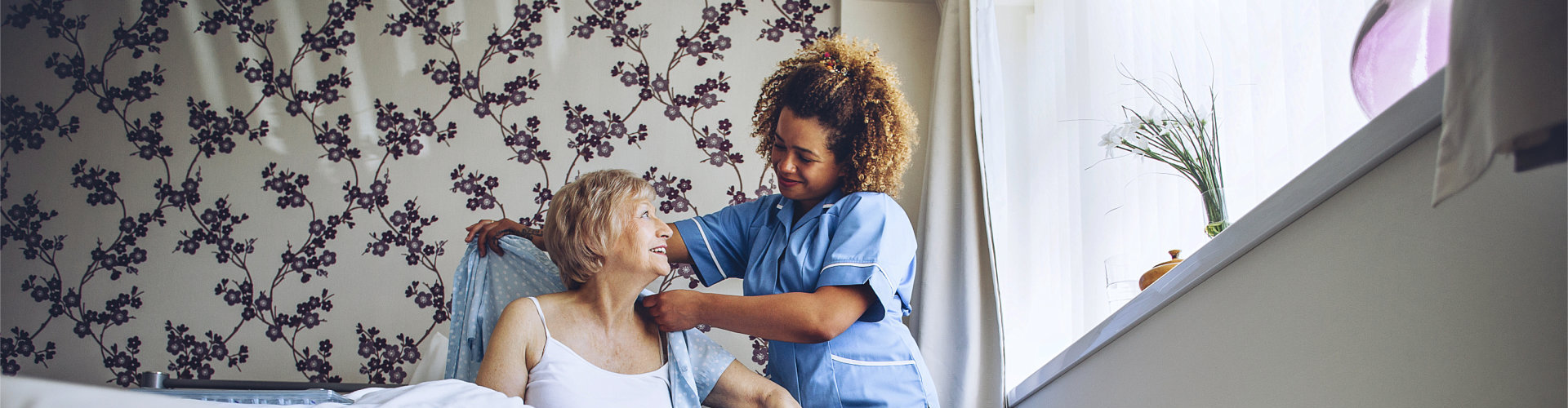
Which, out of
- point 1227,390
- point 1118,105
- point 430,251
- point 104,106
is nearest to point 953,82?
point 1118,105

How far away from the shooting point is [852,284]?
5.70 feet

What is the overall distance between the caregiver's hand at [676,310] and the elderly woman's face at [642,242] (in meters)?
0.05

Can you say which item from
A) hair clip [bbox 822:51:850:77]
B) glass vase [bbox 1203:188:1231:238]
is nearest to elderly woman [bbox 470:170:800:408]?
hair clip [bbox 822:51:850:77]

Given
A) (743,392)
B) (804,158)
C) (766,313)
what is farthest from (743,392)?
(804,158)

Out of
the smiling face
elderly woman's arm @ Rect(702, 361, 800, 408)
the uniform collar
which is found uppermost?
the smiling face

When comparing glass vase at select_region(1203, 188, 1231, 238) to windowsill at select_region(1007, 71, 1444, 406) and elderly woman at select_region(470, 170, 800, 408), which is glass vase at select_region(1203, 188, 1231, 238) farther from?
elderly woman at select_region(470, 170, 800, 408)

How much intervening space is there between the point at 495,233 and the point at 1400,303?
5.22 ft

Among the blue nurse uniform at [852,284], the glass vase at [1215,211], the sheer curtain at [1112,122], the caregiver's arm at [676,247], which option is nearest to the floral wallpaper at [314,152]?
the caregiver's arm at [676,247]

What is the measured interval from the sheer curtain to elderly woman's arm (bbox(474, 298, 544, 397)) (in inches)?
47.1

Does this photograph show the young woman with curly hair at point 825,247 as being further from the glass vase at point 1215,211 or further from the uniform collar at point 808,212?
the glass vase at point 1215,211

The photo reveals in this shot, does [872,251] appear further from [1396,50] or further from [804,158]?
[1396,50]

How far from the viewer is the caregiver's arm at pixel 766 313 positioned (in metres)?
1.69

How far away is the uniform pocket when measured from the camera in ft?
5.81

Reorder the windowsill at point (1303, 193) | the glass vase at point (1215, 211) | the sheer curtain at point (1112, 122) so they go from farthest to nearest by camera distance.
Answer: the glass vase at point (1215, 211), the sheer curtain at point (1112, 122), the windowsill at point (1303, 193)
